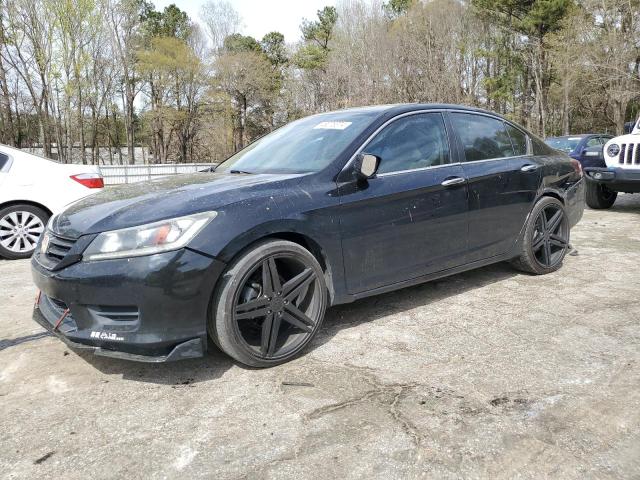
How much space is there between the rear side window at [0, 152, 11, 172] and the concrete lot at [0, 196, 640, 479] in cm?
297

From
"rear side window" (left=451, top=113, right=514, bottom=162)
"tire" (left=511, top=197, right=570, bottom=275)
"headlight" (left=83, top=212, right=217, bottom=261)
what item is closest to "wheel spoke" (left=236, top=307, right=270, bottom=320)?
"headlight" (left=83, top=212, right=217, bottom=261)

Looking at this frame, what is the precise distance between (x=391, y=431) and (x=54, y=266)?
193cm

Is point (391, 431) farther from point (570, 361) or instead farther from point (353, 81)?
point (353, 81)

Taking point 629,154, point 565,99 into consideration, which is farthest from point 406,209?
point 565,99

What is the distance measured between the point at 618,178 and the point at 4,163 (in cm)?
839

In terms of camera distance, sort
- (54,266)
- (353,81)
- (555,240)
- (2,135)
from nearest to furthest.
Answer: (54,266)
(555,240)
(2,135)
(353,81)

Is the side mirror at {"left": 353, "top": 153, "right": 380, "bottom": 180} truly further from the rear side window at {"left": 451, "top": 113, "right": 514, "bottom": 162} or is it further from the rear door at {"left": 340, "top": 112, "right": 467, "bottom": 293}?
the rear side window at {"left": 451, "top": 113, "right": 514, "bottom": 162}

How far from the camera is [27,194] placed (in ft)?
19.9

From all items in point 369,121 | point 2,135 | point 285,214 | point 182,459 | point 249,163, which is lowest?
point 182,459

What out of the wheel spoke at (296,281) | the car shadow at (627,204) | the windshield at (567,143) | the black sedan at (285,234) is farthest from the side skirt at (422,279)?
the windshield at (567,143)

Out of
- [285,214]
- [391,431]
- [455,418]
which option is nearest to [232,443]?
[391,431]

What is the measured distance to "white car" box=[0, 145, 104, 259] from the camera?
603 centimetres

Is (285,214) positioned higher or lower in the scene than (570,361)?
higher

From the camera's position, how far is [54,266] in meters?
2.77
